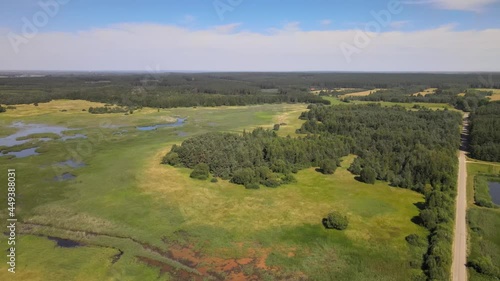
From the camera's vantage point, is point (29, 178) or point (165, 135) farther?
point (165, 135)

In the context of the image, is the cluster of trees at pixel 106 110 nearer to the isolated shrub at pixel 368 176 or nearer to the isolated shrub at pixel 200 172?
the isolated shrub at pixel 200 172

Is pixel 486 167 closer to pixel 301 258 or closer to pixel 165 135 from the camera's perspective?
pixel 301 258

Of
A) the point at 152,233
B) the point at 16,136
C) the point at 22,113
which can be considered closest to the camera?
the point at 152,233

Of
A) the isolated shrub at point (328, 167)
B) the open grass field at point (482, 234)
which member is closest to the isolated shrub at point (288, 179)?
the isolated shrub at point (328, 167)

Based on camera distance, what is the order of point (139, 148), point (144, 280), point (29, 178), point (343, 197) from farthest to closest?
point (139, 148)
point (29, 178)
point (343, 197)
point (144, 280)

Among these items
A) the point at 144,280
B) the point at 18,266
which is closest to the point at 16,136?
the point at 18,266

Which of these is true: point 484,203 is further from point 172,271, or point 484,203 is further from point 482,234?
point 172,271

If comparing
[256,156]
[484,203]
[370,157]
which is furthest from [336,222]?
[370,157]

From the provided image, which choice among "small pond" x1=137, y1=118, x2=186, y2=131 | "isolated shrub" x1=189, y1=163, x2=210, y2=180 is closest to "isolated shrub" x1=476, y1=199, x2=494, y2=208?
"isolated shrub" x1=189, y1=163, x2=210, y2=180
